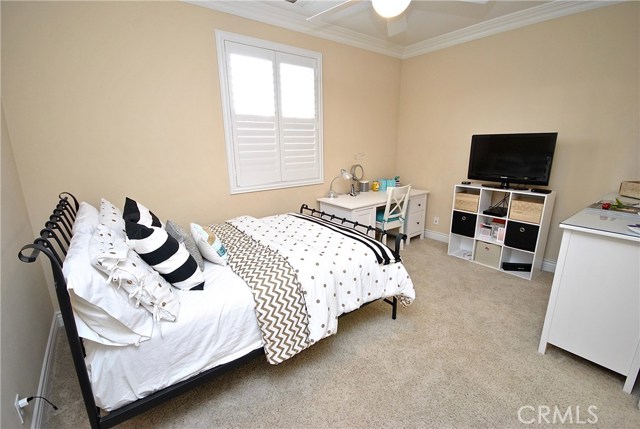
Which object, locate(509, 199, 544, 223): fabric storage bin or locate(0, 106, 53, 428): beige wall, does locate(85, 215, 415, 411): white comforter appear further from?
locate(509, 199, 544, 223): fabric storage bin

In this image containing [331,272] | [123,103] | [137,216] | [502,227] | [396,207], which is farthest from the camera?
[396,207]

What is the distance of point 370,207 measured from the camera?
3340 millimetres

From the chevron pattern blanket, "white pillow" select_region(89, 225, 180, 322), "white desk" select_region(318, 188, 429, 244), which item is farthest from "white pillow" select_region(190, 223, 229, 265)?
"white desk" select_region(318, 188, 429, 244)

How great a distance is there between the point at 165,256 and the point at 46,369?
1.25 metres

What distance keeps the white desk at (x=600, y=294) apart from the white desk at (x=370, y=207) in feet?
6.05

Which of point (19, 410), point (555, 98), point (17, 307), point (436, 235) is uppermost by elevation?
point (555, 98)

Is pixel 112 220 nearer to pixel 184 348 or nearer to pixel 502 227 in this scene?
pixel 184 348

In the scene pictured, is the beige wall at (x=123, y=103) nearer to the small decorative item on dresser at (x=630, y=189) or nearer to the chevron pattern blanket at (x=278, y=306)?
the chevron pattern blanket at (x=278, y=306)

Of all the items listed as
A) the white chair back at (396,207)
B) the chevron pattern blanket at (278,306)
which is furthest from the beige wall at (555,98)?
the chevron pattern blanket at (278,306)

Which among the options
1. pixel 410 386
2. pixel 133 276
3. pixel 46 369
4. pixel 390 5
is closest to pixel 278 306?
pixel 133 276

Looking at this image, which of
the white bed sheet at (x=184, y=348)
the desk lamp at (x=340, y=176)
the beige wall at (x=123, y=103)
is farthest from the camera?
the desk lamp at (x=340, y=176)

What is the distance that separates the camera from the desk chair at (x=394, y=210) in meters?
3.39

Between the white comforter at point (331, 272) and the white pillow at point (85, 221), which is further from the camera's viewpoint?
the white comforter at point (331, 272)

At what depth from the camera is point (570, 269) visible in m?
1.75
